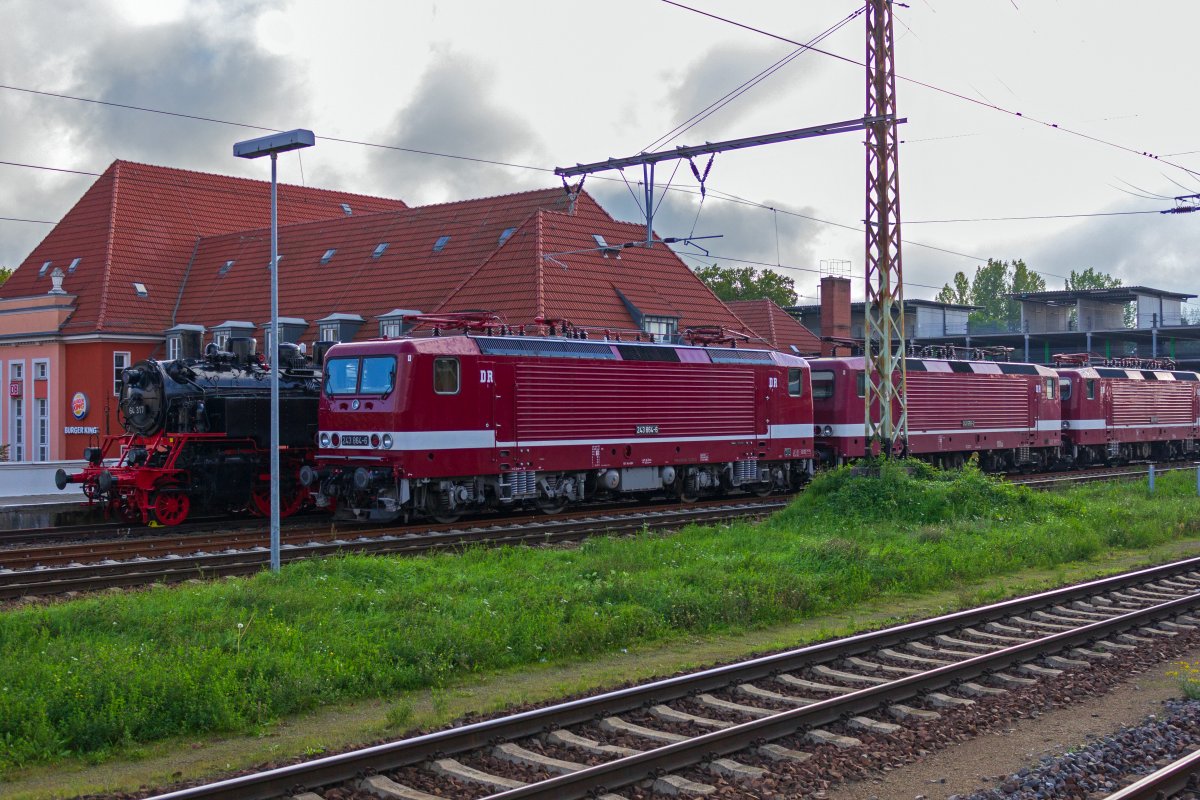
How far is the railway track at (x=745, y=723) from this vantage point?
7.44 meters

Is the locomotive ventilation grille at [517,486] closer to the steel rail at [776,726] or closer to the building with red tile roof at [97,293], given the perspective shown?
the steel rail at [776,726]

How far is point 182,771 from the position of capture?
793 centimetres

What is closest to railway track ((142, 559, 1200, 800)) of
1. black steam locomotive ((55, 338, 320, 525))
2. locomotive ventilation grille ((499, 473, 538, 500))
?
locomotive ventilation grille ((499, 473, 538, 500))

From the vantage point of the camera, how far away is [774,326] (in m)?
56.9

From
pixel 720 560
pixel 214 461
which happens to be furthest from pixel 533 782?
pixel 214 461

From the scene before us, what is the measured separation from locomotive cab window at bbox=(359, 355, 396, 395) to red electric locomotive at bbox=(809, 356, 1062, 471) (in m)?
13.5

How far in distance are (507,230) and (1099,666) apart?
31686 mm

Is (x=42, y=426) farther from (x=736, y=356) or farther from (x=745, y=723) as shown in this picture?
(x=745, y=723)

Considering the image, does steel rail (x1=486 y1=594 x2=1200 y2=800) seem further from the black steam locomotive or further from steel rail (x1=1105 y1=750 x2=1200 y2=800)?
the black steam locomotive

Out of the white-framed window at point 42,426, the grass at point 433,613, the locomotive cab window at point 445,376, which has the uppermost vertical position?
the locomotive cab window at point 445,376

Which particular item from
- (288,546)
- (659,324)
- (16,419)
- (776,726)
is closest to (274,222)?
(288,546)

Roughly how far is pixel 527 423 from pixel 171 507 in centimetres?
715

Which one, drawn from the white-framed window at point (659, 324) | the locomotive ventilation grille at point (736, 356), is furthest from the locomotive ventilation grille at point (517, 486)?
the white-framed window at point (659, 324)

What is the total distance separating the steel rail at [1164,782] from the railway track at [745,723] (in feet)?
5.75
